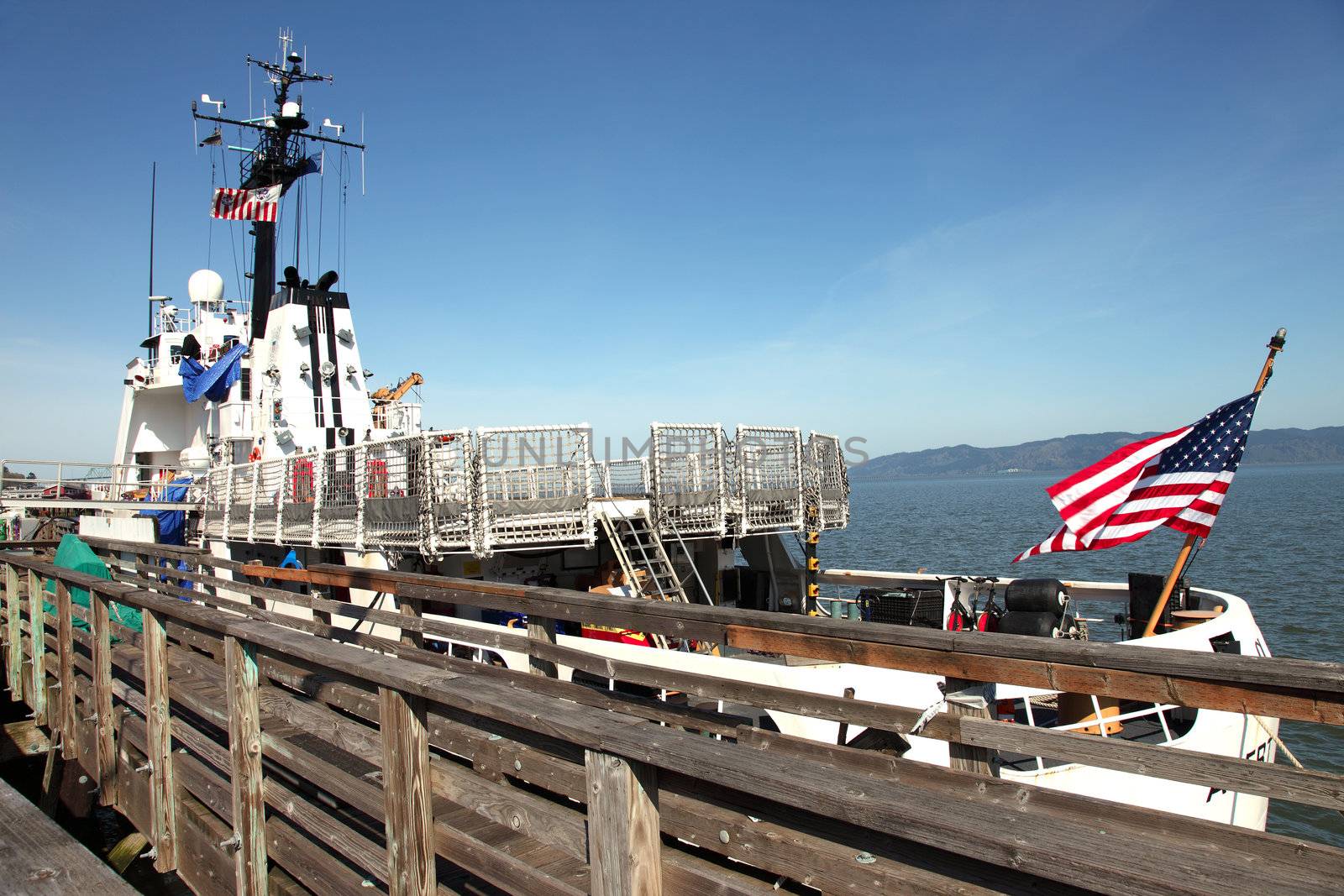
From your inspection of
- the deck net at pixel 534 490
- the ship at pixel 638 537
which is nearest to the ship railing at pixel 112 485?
the ship at pixel 638 537

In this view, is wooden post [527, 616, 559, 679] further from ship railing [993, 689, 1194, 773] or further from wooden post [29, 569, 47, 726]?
wooden post [29, 569, 47, 726]

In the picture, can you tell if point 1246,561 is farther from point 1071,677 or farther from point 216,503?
point 1071,677

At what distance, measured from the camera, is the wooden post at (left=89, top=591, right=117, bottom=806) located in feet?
21.6

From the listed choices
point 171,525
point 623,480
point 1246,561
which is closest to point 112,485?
point 171,525

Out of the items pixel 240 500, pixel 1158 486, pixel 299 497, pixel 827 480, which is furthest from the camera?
pixel 240 500

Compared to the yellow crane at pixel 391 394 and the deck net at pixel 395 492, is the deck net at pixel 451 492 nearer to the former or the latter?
the deck net at pixel 395 492

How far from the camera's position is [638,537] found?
41.1 ft

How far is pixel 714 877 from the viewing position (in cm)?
225

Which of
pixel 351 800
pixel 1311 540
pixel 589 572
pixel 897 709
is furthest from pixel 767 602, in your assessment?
pixel 1311 540

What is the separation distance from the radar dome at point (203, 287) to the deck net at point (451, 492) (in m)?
22.0

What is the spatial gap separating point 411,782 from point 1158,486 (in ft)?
27.4

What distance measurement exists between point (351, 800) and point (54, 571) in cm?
565

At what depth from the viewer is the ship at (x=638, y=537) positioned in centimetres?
845

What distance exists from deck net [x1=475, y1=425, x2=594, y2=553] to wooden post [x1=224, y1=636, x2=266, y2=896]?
5603 millimetres
